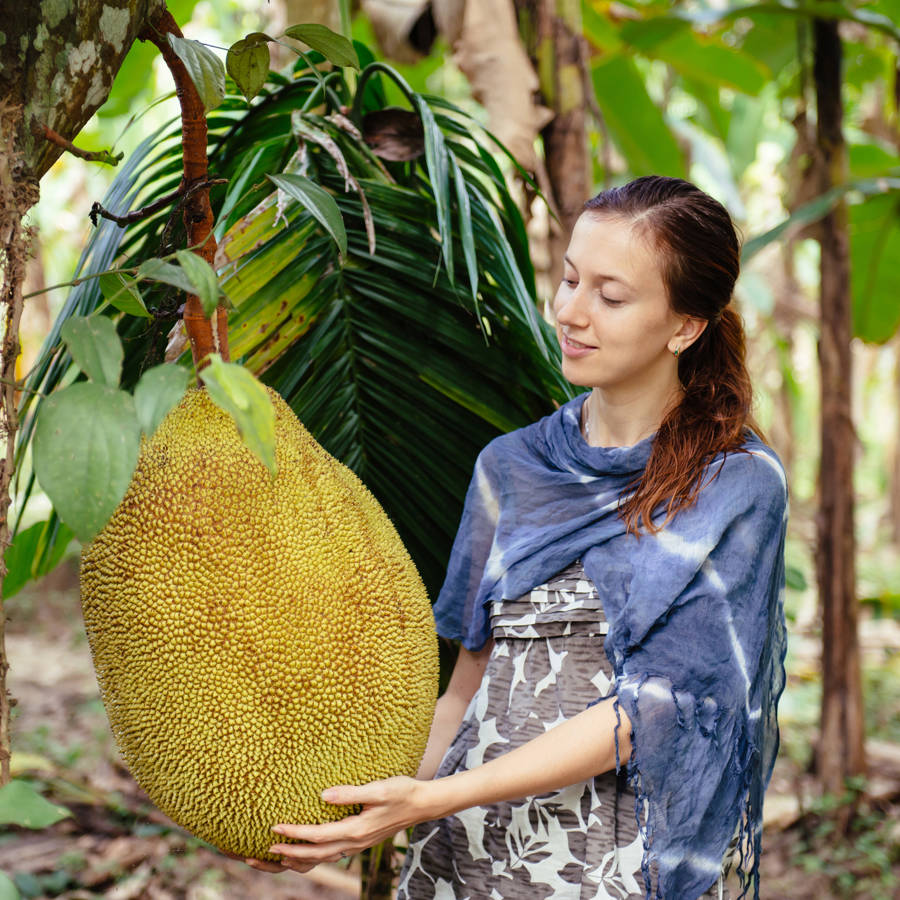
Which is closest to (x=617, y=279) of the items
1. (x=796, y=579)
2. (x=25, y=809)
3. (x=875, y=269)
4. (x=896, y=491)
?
(x=25, y=809)

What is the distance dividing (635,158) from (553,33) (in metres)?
1.22

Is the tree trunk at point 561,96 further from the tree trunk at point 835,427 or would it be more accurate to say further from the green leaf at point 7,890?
the green leaf at point 7,890

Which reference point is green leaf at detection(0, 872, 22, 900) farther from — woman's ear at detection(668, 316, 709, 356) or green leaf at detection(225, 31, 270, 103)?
woman's ear at detection(668, 316, 709, 356)

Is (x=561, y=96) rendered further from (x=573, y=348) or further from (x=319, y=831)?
(x=319, y=831)

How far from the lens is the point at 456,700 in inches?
45.9

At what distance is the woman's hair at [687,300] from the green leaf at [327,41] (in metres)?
0.34

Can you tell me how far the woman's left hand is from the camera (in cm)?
81

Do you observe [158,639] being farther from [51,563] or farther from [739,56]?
[739,56]

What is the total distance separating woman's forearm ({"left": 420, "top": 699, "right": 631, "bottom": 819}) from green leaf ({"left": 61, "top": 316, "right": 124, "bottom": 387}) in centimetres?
52

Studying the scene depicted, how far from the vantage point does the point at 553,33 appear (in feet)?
5.95

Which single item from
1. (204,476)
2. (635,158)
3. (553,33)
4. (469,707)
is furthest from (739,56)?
(204,476)

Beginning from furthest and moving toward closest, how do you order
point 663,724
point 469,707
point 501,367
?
point 501,367 → point 469,707 → point 663,724

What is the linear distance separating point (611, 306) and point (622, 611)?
32cm

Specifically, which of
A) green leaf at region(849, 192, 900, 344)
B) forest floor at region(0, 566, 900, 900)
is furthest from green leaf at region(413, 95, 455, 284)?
green leaf at region(849, 192, 900, 344)
